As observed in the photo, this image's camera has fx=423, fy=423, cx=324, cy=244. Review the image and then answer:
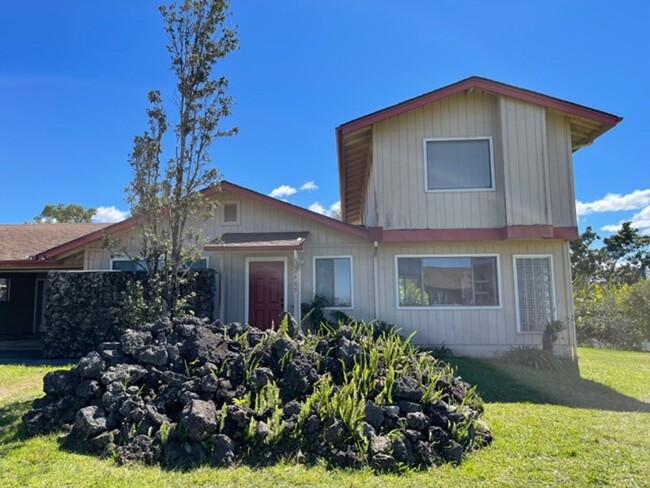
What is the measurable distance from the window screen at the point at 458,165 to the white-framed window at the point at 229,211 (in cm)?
489

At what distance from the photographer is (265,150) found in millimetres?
18812

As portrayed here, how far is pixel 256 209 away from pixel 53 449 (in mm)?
7436

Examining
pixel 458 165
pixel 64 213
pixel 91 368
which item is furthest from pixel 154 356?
pixel 64 213

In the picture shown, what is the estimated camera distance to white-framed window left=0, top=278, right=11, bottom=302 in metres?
15.0

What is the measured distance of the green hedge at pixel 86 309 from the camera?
9570 millimetres

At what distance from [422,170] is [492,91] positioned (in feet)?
7.95

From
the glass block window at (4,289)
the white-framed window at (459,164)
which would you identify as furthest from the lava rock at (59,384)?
the glass block window at (4,289)

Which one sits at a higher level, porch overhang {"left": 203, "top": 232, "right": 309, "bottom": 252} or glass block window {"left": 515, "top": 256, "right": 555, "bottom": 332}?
porch overhang {"left": 203, "top": 232, "right": 309, "bottom": 252}

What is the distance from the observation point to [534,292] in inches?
392

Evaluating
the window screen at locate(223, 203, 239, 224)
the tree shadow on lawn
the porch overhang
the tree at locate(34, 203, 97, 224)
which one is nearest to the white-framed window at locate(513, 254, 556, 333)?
the tree shadow on lawn

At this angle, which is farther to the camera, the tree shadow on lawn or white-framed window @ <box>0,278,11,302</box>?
white-framed window @ <box>0,278,11,302</box>

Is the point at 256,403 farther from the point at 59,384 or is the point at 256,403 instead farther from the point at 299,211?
the point at 299,211

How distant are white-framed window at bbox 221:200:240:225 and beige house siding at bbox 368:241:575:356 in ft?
13.4

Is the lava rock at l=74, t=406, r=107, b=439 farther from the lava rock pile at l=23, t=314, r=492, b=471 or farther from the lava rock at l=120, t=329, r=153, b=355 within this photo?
the lava rock at l=120, t=329, r=153, b=355
